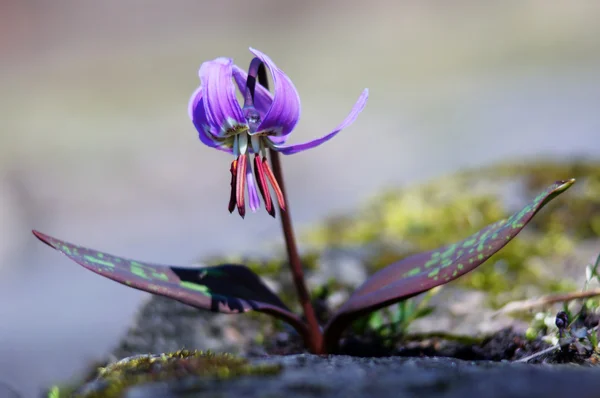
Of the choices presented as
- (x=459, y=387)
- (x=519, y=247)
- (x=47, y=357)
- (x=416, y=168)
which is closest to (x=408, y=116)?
(x=416, y=168)

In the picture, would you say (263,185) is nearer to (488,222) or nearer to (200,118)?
(200,118)

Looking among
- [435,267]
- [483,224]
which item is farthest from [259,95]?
[483,224]

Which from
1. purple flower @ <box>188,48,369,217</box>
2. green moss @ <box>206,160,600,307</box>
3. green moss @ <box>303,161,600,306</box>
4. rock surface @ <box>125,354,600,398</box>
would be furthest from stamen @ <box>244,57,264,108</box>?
green moss @ <box>303,161,600,306</box>

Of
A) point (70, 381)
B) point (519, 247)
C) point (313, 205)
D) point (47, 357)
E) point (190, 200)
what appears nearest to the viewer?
point (70, 381)

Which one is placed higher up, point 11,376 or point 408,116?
point 408,116

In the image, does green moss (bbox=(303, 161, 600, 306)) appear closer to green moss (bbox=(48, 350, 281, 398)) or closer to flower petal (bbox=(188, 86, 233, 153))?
flower petal (bbox=(188, 86, 233, 153))

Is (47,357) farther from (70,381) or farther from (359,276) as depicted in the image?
(359,276)

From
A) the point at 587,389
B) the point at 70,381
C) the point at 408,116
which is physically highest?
the point at 408,116
